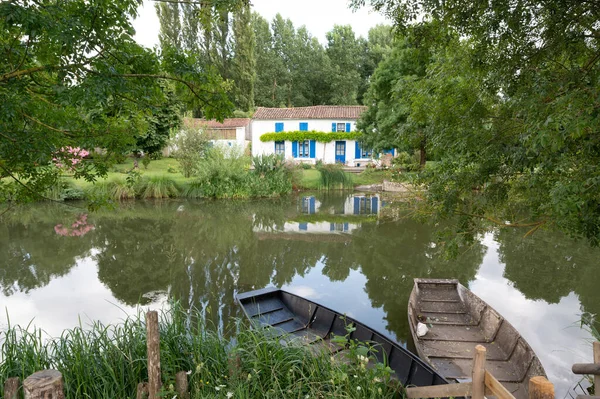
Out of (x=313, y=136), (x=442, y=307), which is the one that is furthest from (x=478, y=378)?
(x=313, y=136)

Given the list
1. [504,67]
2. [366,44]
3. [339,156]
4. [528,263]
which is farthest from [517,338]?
[366,44]

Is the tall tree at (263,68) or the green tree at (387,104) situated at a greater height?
the tall tree at (263,68)

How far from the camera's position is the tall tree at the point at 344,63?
135ft

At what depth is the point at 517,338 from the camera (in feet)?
17.4

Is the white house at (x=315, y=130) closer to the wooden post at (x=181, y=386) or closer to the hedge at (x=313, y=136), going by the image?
the hedge at (x=313, y=136)

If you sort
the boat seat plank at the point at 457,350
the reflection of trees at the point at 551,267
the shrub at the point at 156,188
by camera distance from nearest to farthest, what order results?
the boat seat plank at the point at 457,350, the reflection of trees at the point at 551,267, the shrub at the point at 156,188

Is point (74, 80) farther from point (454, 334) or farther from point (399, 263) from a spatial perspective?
point (399, 263)

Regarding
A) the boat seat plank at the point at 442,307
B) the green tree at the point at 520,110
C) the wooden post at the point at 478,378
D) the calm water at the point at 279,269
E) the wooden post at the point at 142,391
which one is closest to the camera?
the wooden post at the point at 478,378

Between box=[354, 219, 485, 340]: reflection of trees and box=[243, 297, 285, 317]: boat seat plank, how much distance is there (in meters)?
2.14

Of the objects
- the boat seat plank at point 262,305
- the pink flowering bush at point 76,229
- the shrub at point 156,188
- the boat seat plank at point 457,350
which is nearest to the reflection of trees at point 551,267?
the boat seat plank at point 457,350

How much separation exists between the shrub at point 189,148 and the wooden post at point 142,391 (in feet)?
68.8

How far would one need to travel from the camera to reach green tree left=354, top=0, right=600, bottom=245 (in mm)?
2879

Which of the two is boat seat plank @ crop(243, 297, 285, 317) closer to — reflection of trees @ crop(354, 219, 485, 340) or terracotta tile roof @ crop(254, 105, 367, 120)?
reflection of trees @ crop(354, 219, 485, 340)

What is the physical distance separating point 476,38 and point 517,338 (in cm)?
400
